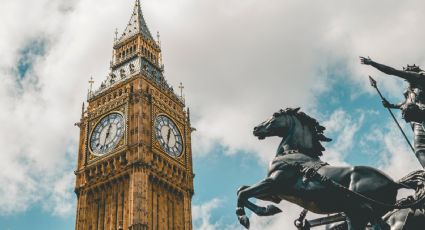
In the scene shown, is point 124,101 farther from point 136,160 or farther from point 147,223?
point 147,223

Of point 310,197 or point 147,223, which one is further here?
point 147,223

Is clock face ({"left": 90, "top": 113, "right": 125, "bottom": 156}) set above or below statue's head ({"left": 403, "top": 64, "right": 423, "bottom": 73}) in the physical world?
above

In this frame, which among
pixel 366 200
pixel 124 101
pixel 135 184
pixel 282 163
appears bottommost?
pixel 366 200

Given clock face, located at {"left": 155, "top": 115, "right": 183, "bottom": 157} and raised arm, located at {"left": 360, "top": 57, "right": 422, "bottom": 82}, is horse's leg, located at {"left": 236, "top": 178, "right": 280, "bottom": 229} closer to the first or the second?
raised arm, located at {"left": 360, "top": 57, "right": 422, "bottom": 82}

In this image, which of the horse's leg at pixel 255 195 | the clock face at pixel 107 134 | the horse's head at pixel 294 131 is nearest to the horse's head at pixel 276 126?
the horse's head at pixel 294 131

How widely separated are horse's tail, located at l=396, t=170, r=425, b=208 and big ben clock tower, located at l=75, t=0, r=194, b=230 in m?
42.6

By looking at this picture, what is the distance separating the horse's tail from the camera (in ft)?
30.4

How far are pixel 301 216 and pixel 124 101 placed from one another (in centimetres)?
4885

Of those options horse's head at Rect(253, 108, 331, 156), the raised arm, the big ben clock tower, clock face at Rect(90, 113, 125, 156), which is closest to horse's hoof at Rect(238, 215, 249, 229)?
horse's head at Rect(253, 108, 331, 156)

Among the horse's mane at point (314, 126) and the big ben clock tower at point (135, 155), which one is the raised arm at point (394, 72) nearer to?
the horse's mane at point (314, 126)

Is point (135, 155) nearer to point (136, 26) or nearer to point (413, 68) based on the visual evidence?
point (136, 26)

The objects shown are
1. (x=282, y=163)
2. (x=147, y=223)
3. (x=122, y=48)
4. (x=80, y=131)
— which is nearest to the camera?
(x=282, y=163)

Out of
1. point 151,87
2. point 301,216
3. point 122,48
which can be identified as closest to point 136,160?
point 151,87

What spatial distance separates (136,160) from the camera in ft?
175
